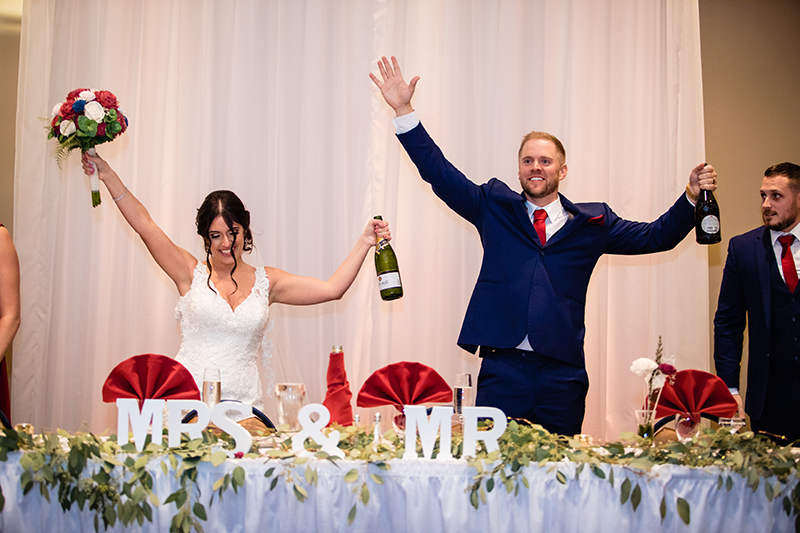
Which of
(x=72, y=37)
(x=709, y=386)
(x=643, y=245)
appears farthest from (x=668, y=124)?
(x=72, y=37)

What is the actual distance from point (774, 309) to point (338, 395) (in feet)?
5.97

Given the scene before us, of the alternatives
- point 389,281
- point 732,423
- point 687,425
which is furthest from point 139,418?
point 732,423

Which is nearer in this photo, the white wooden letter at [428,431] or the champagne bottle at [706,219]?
the white wooden letter at [428,431]

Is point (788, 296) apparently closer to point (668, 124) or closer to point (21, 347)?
point (668, 124)

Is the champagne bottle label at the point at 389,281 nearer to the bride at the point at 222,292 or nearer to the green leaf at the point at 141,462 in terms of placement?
the bride at the point at 222,292

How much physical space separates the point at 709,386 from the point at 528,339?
65 centimetres

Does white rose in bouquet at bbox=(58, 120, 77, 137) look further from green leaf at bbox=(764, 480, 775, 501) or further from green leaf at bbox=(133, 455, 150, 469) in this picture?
green leaf at bbox=(764, 480, 775, 501)

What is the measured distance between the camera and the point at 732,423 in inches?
77.5

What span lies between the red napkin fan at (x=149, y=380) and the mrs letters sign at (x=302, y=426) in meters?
0.21

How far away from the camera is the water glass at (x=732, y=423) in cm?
191

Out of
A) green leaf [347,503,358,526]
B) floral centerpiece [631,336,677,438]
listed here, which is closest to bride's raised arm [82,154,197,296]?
green leaf [347,503,358,526]

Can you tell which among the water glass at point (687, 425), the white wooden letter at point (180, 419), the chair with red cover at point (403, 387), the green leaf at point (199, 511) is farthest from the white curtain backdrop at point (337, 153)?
the green leaf at point (199, 511)

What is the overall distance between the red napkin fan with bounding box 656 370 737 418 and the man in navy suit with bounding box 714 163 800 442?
85 cm

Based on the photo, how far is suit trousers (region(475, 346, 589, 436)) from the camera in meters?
2.47
